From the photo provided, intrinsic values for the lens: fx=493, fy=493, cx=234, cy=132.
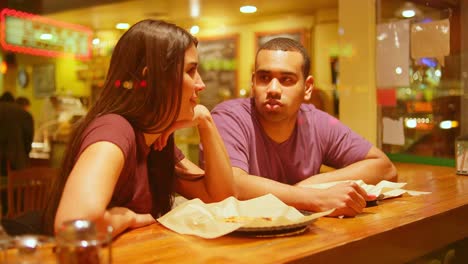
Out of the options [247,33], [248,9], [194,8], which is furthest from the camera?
[247,33]

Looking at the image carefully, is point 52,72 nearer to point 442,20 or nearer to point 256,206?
point 442,20

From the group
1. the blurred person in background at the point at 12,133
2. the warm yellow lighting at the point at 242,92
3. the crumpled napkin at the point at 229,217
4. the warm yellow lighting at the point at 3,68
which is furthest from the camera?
the warm yellow lighting at the point at 242,92

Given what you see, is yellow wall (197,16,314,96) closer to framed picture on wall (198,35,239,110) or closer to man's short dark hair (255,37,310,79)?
framed picture on wall (198,35,239,110)

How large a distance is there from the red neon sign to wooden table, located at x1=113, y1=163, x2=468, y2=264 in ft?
16.6

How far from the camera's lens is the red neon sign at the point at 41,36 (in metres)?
5.53

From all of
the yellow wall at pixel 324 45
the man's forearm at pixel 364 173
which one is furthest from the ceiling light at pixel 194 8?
the man's forearm at pixel 364 173

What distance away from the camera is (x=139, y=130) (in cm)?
129

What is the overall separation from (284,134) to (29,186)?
2.37m

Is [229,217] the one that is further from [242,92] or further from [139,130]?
[242,92]

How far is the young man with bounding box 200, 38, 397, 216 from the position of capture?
5.92ft

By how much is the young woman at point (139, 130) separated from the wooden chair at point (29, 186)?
2268mm

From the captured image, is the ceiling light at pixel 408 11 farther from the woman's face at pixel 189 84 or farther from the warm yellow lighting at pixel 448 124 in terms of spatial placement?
the woman's face at pixel 189 84

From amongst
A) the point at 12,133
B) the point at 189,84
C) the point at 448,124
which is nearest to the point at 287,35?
the point at 12,133

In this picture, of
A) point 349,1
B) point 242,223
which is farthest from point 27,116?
point 242,223
